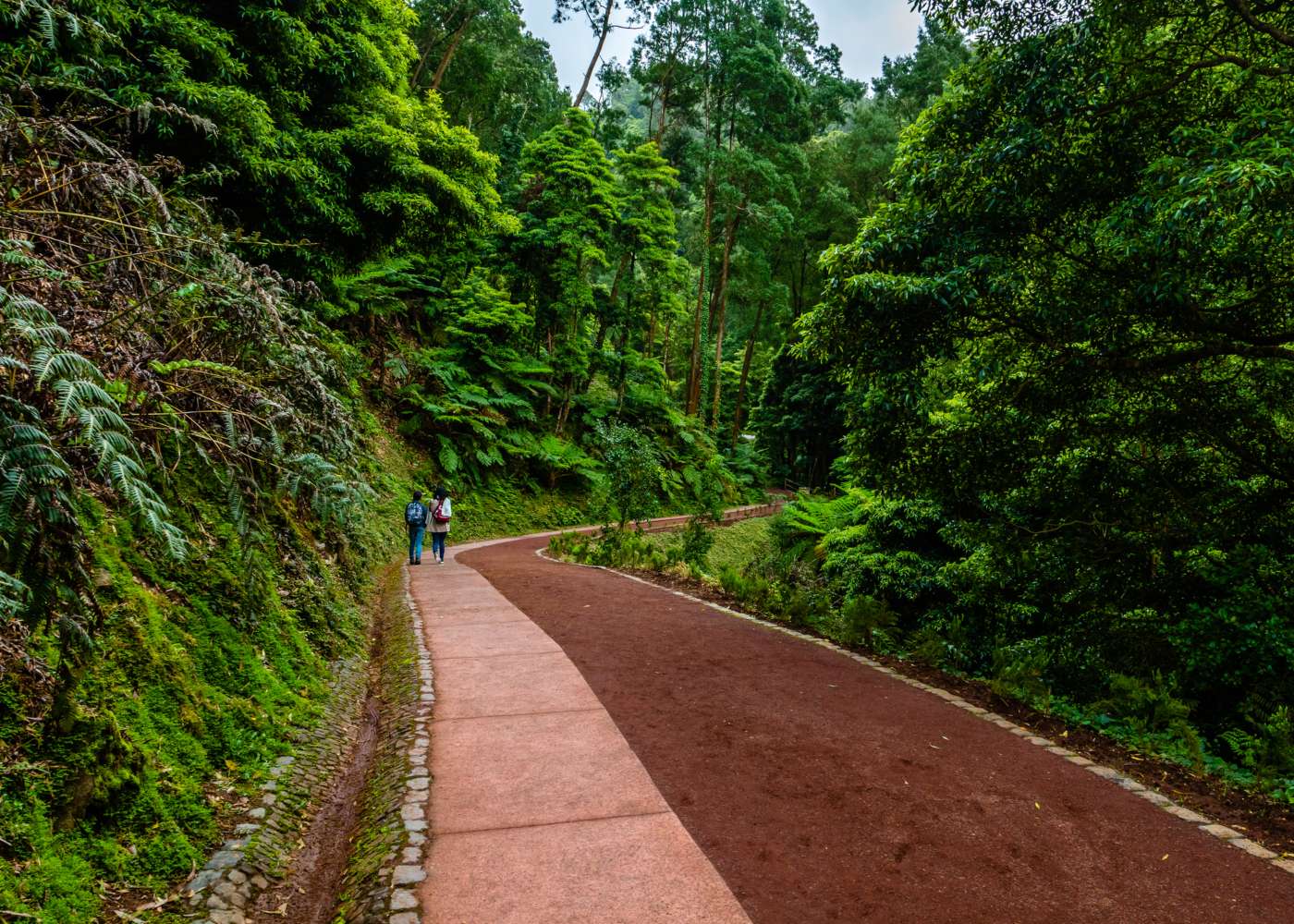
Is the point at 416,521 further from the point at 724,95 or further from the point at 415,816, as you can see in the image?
the point at 724,95

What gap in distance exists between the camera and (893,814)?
146 inches

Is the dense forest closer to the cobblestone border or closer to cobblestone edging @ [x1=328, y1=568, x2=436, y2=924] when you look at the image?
cobblestone edging @ [x1=328, y1=568, x2=436, y2=924]

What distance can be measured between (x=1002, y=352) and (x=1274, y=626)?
348cm

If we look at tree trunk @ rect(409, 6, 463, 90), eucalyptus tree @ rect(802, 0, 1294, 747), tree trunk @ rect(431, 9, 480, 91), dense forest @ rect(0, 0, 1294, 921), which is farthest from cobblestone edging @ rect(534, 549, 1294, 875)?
tree trunk @ rect(409, 6, 463, 90)

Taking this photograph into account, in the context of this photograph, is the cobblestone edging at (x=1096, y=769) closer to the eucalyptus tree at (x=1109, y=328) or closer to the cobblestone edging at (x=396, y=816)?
the eucalyptus tree at (x=1109, y=328)

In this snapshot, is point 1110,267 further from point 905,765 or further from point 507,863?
point 507,863

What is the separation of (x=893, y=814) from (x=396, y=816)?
268 cm

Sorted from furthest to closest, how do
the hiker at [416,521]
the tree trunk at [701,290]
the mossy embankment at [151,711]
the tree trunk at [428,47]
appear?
the tree trunk at [701,290] < the tree trunk at [428,47] < the hiker at [416,521] < the mossy embankment at [151,711]

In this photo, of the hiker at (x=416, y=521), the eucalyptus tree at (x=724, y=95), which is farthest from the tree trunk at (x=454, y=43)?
the hiker at (x=416, y=521)

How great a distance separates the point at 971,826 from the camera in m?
3.60

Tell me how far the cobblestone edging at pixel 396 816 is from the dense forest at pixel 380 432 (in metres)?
0.65

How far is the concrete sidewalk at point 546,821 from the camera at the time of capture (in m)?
2.90

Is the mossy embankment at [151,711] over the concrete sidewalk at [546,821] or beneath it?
over

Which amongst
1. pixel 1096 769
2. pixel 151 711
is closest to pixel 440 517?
pixel 151 711
